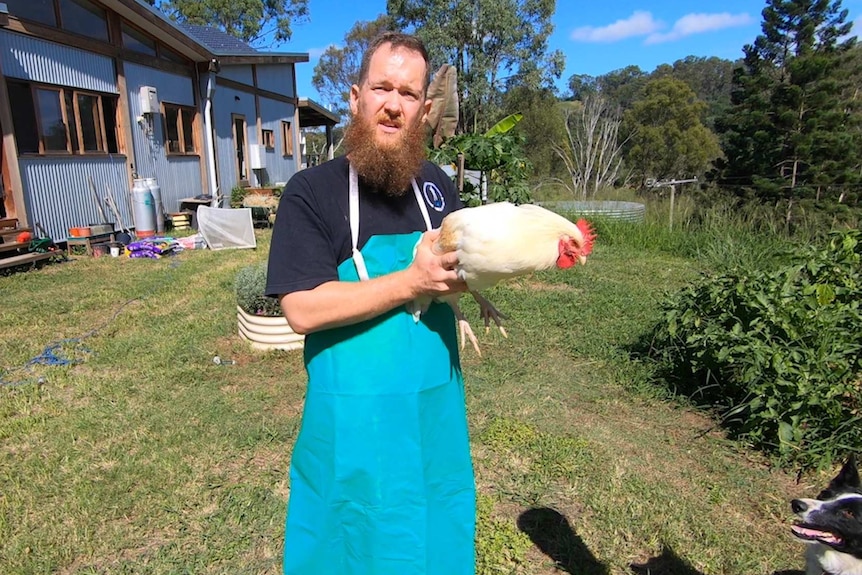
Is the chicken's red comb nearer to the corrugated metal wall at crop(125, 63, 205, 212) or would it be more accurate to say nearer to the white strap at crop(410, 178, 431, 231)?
the white strap at crop(410, 178, 431, 231)

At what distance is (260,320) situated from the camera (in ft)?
18.2

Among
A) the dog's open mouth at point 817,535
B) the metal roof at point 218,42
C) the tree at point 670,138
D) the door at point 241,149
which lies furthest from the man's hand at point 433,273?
the tree at point 670,138

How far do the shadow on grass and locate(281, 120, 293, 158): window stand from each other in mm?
19628

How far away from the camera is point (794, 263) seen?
4332 millimetres

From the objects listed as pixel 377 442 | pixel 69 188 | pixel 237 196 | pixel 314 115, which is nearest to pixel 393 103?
pixel 377 442

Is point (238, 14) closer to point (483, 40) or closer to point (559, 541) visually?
point (483, 40)

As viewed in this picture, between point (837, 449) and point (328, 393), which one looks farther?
point (837, 449)

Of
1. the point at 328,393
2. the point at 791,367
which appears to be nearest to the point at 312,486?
the point at 328,393

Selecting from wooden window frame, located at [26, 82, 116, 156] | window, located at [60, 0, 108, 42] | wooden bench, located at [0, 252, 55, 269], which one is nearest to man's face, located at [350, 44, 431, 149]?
wooden bench, located at [0, 252, 55, 269]

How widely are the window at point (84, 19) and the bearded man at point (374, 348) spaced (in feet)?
39.2

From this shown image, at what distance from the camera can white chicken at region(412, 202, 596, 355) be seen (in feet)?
4.58

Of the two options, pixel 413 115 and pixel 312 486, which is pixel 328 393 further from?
pixel 413 115

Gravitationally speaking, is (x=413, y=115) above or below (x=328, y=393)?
above

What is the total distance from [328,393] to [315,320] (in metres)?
0.25
